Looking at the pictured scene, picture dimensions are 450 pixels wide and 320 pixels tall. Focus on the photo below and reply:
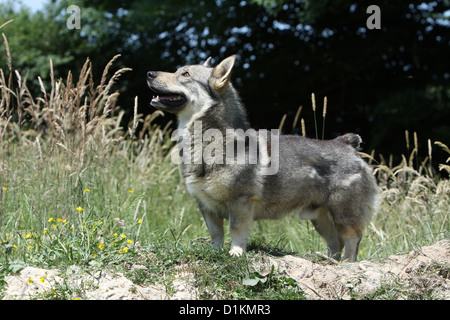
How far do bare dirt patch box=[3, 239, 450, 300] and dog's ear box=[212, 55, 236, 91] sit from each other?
1.72m

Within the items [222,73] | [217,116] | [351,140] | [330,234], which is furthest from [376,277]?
[222,73]

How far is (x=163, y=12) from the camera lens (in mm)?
10758

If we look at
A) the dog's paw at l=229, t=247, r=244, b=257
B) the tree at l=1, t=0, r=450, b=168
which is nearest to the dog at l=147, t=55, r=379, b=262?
the dog's paw at l=229, t=247, r=244, b=257

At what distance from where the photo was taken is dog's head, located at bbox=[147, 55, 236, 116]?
190 inches

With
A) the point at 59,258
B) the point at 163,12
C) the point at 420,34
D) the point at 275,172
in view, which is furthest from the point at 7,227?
the point at 420,34

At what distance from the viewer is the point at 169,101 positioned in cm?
484

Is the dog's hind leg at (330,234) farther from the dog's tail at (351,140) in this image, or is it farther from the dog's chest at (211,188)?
the dog's chest at (211,188)

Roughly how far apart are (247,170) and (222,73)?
3.32 feet

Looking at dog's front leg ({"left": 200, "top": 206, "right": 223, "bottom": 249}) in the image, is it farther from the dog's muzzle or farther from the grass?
the dog's muzzle

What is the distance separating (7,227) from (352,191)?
132 inches

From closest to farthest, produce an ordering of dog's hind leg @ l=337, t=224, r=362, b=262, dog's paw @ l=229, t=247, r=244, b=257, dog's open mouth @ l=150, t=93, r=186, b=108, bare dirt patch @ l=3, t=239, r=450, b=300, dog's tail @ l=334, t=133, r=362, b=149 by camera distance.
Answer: bare dirt patch @ l=3, t=239, r=450, b=300
dog's paw @ l=229, t=247, r=244, b=257
dog's open mouth @ l=150, t=93, r=186, b=108
dog's hind leg @ l=337, t=224, r=362, b=262
dog's tail @ l=334, t=133, r=362, b=149

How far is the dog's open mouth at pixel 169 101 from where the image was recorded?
4785mm

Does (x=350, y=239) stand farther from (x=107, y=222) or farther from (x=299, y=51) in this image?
(x=299, y=51)

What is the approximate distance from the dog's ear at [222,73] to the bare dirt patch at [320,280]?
172cm
